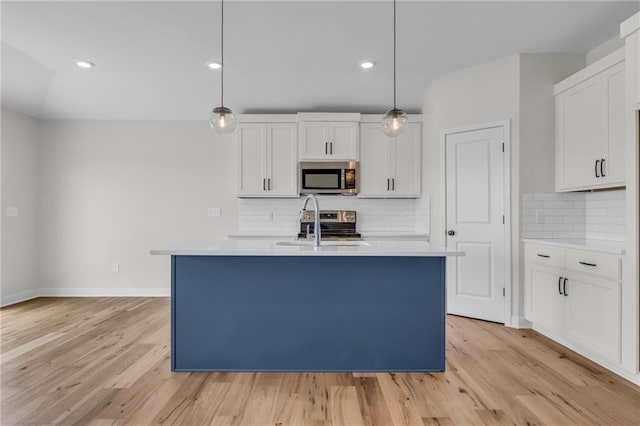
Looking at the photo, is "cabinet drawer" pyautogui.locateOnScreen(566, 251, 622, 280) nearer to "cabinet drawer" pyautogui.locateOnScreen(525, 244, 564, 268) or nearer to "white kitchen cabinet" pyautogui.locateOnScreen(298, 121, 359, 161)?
"cabinet drawer" pyautogui.locateOnScreen(525, 244, 564, 268)

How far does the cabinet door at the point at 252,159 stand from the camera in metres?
4.62

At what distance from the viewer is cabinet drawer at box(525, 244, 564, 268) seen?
3.00m

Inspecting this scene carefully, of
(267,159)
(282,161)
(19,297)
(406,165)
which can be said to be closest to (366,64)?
(406,165)

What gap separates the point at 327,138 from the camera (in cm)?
459

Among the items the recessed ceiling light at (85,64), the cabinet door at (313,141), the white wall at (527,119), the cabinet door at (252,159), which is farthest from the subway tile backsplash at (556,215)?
the recessed ceiling light at (85,64)

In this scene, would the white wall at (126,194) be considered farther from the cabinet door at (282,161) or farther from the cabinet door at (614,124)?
the cabinet door at (614,124)

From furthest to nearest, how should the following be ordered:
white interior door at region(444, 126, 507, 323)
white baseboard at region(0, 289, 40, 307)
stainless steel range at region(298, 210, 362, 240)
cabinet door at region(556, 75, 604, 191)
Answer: stainless steel range at region(298, 210, 362, 240) → white baseboard at region(0, 289, 40, 307) → white interior door at region(444, 126, 507, 323) → cabinet door at region(556, 75, 604, 191)

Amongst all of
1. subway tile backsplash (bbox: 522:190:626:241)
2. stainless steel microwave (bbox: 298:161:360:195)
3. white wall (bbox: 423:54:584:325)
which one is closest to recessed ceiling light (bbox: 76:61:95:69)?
stainless steel microwave (bbox: 298:161:360:195)

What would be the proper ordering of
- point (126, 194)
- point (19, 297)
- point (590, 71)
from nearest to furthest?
point (590, 71) → point (19, 297) → point (126, 194)

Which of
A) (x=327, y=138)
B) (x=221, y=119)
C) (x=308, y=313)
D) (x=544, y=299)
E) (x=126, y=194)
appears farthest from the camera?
(x=126, y=194)

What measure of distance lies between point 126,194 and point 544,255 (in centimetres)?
503

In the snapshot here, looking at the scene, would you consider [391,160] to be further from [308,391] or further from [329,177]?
[308,391]

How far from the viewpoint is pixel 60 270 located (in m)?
5.02

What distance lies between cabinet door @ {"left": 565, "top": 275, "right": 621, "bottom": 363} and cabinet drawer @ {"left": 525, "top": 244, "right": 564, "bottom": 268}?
0.19 meters
